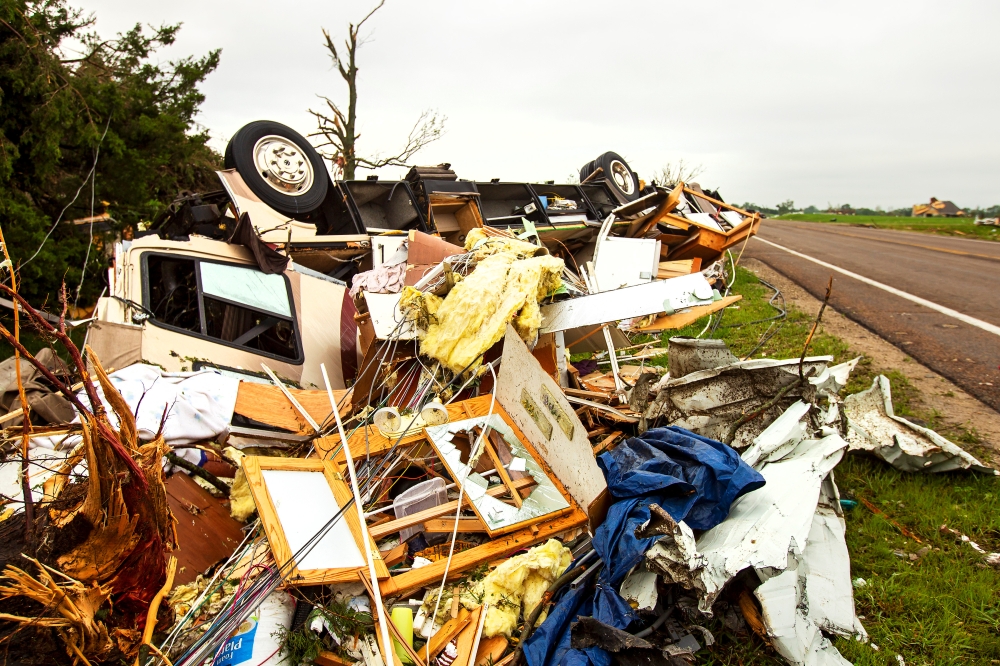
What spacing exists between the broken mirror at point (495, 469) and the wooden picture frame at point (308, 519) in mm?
540

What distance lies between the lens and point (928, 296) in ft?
21.8

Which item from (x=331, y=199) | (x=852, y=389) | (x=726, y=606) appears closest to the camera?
(x=726, y=606)

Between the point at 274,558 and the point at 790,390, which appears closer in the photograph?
the point at 274,558

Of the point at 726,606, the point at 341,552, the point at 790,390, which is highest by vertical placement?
the point at 790,390

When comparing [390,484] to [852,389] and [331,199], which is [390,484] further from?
[331,199]

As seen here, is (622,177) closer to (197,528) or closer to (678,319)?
(678,319)

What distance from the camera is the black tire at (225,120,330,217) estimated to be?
6.00 meters

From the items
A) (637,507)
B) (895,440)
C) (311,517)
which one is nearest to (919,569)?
(895,440)

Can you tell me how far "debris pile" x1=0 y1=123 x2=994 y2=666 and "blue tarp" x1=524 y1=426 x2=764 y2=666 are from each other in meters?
0.01

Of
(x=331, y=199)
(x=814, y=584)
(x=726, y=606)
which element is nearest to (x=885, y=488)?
(x=814, y=584)

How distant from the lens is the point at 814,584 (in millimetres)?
2523

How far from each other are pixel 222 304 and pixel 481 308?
7.27 ft

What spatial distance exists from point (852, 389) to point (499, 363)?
2618 mm

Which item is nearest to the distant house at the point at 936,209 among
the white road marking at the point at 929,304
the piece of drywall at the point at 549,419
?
the white road marking at the point at 929,304
